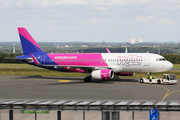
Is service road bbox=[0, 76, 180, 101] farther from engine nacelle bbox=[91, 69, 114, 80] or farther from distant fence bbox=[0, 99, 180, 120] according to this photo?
distant fence bbox=[0, 99, 180, 120]

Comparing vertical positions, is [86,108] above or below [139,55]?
below

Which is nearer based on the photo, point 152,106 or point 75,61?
point 152,106

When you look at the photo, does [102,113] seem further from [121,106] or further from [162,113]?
[162,113]

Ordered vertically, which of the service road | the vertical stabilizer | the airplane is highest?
the vertical stabilizer

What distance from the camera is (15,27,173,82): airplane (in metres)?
43.8

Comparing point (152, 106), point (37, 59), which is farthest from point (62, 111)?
point (37, 59)

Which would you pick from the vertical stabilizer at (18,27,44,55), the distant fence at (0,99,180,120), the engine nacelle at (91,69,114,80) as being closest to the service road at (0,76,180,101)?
the engine nacelle at (91,69,114,80)

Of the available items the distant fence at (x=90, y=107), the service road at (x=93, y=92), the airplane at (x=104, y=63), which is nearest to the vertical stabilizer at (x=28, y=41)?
the airplane at (x=104, y=63)

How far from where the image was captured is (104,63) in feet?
153

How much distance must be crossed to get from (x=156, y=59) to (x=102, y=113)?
109 ft

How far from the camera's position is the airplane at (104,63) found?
43844 mm

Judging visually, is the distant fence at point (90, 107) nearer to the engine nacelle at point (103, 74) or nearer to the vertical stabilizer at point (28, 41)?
the engine nacelle at point (103, 74)

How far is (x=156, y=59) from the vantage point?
4406cm

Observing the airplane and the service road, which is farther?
the airplane
